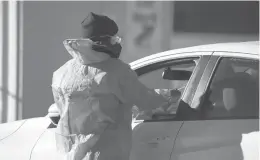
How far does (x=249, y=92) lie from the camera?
2.99 meters

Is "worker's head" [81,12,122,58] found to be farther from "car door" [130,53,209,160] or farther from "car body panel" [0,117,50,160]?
"car body panel" [0,117,50,160]

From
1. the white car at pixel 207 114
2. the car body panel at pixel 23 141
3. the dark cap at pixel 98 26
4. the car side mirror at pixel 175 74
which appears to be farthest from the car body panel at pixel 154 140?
the car body panel at pixel 23 141

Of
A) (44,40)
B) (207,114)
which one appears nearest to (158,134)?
(207,114)

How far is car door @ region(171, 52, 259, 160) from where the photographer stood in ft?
8.96

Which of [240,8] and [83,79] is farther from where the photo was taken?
[240,8]

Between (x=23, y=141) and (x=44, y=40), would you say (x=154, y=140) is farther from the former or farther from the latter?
(x=44, y=40)

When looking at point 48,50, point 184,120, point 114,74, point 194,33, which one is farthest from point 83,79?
point 194,33

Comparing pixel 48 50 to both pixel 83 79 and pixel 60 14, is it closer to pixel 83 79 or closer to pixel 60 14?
pixel 60 14

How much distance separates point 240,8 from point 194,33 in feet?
3.39

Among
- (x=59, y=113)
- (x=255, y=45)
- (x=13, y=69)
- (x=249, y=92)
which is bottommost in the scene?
(x=13, y=69)

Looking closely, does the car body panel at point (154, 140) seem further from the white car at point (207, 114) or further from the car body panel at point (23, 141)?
the car body panel at point (23, 141)

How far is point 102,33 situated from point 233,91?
0.82m

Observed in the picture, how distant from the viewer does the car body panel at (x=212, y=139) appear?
2717 millimetres

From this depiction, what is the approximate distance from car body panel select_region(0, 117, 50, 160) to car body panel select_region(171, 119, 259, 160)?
1.10 meters
